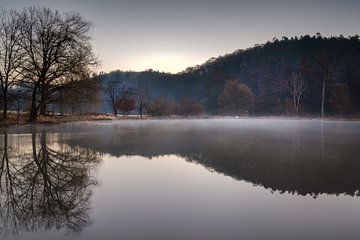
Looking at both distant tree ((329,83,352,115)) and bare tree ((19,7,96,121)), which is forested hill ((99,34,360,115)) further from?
bare tree ((19,7,96,121))

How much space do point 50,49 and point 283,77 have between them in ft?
226

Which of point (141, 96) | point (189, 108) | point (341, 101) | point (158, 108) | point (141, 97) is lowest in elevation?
point (158, 108)

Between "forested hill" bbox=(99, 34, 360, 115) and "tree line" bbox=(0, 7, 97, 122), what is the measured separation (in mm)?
12341

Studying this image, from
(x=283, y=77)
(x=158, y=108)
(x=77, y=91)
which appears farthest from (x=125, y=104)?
(x=283, y=77)

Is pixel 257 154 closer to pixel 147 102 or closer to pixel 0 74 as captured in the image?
pixel 0 74

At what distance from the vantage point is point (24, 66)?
94.2 feet

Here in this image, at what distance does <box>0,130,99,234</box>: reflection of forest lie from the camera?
4.30 m

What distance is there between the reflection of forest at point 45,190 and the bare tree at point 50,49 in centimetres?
2065

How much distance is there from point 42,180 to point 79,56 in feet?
81.3

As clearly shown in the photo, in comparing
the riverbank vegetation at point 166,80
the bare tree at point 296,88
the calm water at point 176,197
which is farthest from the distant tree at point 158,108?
the calm water at point 176,197

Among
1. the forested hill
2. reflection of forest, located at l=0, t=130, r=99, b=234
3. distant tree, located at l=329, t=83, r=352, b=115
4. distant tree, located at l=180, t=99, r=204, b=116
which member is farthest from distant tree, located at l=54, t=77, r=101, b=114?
distant tree, located at l=329, t=83, r=352, b=115

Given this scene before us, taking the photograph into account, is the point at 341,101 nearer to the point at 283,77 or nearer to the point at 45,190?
the point at 283,77

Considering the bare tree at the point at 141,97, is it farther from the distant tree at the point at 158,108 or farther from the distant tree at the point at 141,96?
the distant tree at the point at 158,108

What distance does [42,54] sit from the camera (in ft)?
96.3
